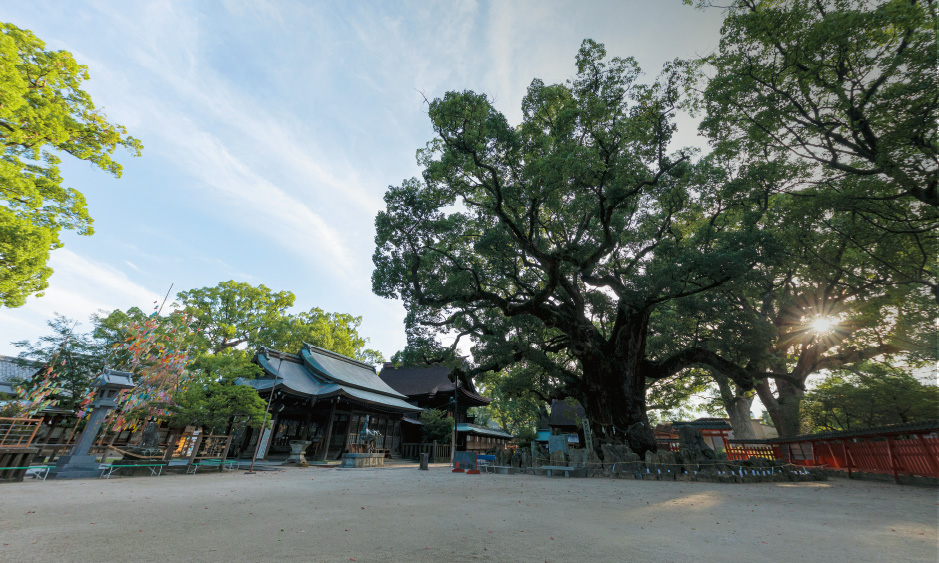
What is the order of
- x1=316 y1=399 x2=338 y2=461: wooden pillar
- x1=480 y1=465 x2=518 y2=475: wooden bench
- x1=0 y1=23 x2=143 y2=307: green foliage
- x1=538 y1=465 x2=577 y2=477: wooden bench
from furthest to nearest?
x1=316 y1=399 x2=338 y2=461: wooden pillar
x1=480 y1=465 x2=518 y2=475: wooden bench
x1=538 y1=465 x2=577 y2=477: wooden bench
x1=0 y1=23 x2=143 y2=307: green foliage

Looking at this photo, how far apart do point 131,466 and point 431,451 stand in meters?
14.4

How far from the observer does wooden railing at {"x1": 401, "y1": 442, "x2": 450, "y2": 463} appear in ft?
67.9

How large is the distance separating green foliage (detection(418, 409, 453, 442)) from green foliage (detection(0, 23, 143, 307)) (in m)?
18.0

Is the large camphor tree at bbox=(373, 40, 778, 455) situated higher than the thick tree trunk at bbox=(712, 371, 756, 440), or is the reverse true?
the large camphor tree at bbox=(373, 40, 778, 455)

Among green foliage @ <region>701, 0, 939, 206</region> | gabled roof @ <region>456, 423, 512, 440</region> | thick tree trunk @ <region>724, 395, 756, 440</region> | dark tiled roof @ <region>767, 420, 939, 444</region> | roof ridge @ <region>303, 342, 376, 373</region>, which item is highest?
green foliage @ <region>701, 0, 939, 206</region>

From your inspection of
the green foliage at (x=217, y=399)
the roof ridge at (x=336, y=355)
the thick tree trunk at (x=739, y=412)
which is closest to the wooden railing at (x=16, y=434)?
the green foliage at (x=217, y=399)

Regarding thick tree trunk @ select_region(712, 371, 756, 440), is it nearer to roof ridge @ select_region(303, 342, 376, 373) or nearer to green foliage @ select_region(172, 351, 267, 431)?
roof ridge @ select_region(303, 342, 376, 373)

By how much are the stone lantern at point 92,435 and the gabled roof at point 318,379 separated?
18.6 feet

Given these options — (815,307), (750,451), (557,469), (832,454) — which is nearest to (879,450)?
(832,454)

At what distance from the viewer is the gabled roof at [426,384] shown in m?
24.0

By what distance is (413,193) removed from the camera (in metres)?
12.7

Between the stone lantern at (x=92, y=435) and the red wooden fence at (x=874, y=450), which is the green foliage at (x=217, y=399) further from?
the red wooden fence at (x=874, y=450)

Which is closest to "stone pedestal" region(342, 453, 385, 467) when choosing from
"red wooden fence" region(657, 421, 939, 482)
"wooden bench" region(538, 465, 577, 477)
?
"wooden bench" region(538, 465, 577, 477)

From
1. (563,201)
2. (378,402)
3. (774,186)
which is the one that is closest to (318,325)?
(378,402)
